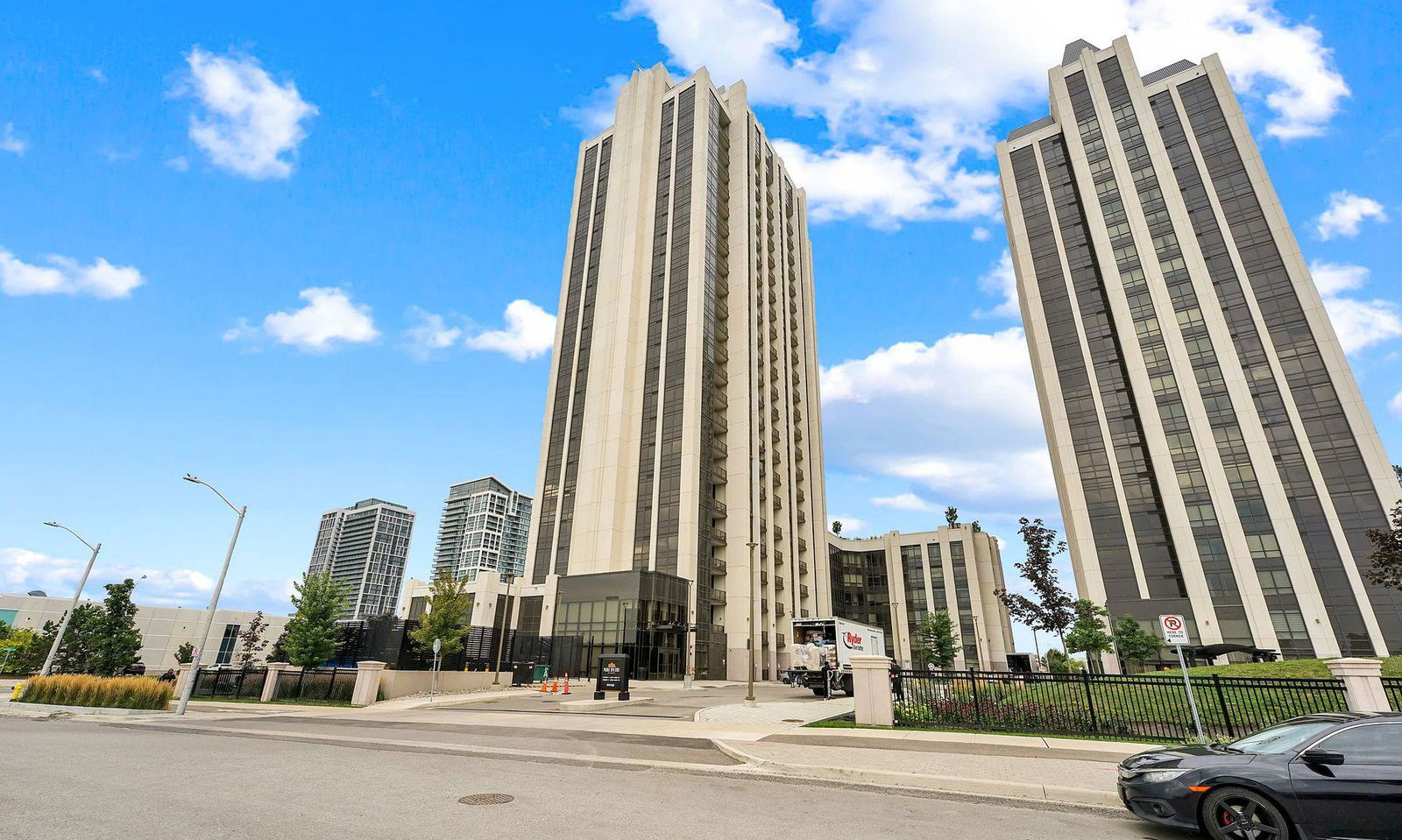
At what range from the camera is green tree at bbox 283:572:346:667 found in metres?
35.4

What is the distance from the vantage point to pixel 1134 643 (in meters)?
48.4

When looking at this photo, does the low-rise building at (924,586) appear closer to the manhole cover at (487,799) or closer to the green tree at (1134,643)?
the green tree at (1134,643)

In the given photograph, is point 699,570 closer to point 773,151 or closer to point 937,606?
point 937,606

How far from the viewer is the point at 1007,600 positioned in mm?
33438

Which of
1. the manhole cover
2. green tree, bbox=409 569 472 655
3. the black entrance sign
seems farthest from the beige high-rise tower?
the manhole cover

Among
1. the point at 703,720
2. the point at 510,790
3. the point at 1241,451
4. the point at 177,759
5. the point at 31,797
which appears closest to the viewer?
the point at 31,797

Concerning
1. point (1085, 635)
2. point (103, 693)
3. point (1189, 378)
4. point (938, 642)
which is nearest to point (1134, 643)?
point (1085, 635)

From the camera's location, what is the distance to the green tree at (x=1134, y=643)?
48250 millimetres

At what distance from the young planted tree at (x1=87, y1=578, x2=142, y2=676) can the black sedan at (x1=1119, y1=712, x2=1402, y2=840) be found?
5855 centimetres

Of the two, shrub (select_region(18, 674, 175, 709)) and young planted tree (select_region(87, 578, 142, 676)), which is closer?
shrub (select_region(18, 674, 175, 709))

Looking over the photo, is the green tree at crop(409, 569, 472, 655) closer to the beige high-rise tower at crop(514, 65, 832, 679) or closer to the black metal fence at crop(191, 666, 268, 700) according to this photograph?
the black metal fence at crop(191, 666, 268, 700)

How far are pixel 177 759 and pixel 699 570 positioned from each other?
1747 inches

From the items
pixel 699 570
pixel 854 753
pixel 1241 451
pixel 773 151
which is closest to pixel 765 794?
pixel 854 753

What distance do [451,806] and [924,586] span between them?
314ft
